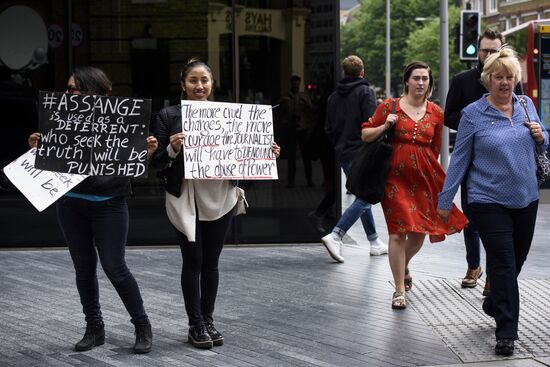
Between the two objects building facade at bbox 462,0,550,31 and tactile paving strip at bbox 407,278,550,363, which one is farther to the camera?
building facade at bbox 462,0,550,31

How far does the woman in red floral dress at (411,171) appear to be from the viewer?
7305 mm

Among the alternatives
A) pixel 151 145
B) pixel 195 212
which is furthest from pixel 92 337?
pixel 151 145

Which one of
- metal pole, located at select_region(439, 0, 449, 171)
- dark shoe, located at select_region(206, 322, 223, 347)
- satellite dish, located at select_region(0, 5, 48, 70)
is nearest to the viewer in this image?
dark shoe, located at select_region(206, 322, 223, 347)

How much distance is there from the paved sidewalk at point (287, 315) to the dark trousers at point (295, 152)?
0.95 meters

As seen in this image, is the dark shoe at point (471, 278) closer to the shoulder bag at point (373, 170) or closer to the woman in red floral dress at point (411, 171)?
the woman in red floral dress at point (411, 171)

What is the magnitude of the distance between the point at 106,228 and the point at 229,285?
8.21 feet

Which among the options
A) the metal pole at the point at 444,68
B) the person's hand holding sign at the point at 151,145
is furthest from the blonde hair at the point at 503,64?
the metal pole at the point at 444,68

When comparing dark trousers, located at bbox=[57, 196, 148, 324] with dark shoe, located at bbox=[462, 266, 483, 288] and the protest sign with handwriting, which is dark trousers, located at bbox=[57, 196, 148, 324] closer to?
the protest sign with handwriting

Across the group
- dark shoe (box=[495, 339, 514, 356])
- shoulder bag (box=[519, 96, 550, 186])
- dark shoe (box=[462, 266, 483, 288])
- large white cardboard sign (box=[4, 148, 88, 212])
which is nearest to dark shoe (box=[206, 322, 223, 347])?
large white cardboard sign (box=[4, 148, 88, 212])

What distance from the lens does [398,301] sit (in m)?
7.35

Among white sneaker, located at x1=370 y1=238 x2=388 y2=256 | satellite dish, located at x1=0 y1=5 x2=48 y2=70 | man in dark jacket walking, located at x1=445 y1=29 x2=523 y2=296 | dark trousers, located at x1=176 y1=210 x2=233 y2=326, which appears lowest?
white sneaker, located at x1=370 y1=238 x2=388 y2=256

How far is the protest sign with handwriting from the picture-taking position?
5.98 m

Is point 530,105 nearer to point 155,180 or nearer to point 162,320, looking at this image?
point 162,320

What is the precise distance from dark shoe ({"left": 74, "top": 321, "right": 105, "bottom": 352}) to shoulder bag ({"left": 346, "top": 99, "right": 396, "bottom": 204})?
208 cm
